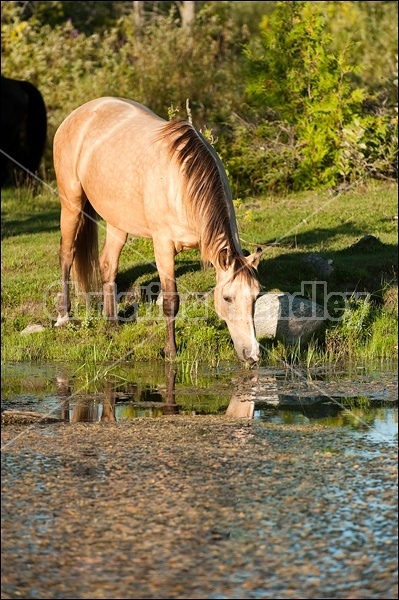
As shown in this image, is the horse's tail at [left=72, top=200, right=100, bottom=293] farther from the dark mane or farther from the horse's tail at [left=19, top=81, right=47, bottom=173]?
the horse's tail at [left=19, top=81, right=47, bottom=173]

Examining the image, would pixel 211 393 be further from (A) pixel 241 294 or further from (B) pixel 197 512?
(B) pixel 197 512

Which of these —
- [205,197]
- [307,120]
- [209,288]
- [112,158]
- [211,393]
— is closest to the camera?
[211,393]

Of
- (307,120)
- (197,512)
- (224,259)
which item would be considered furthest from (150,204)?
(307,120)

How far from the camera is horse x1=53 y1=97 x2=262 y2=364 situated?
7336 mm

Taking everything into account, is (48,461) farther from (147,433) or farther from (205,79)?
(205,79)

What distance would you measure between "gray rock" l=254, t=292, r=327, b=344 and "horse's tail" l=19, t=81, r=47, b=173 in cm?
762

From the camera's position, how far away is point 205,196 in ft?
24.7

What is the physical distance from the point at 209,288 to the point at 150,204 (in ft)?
5.38

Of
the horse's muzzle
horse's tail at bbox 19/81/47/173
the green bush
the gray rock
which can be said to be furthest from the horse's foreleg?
horse's tail at bbox 19/81/47/173

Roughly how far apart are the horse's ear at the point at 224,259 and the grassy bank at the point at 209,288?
107cm

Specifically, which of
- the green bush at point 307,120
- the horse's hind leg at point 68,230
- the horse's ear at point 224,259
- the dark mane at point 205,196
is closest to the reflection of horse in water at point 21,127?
the green bush at point 307,120

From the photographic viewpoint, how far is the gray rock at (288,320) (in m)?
8.48

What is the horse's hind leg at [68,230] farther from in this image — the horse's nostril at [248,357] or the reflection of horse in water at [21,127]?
the reflection of horse in water at [21,127]

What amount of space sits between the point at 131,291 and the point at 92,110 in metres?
1.74
